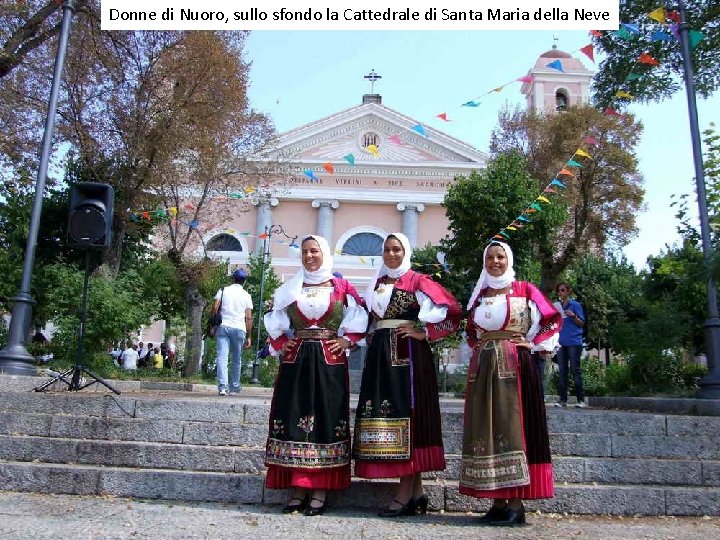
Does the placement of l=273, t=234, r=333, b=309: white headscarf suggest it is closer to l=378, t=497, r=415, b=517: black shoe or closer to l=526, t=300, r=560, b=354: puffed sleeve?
l=526, t=300, r=560, b=354: puffed sleeve

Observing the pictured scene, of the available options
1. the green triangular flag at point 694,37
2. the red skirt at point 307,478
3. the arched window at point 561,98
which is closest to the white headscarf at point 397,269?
the red skirt at point 307,478

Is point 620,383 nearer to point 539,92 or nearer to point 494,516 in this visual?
point 494,516

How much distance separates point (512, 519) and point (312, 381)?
5.49ft

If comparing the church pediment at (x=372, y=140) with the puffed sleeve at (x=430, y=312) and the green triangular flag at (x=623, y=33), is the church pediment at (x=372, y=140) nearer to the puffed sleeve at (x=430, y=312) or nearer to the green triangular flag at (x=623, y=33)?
the green triangular flag at (x=623, y=33)

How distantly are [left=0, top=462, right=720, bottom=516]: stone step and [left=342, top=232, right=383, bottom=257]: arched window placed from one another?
28243 mm

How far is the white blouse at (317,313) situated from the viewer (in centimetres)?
500

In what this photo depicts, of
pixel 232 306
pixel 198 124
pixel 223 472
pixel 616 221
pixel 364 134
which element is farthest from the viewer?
pixel 364 134

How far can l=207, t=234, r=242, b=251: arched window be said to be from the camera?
107ft

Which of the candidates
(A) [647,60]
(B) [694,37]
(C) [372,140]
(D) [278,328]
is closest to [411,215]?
(C) [372,140]

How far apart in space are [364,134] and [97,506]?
101 ft

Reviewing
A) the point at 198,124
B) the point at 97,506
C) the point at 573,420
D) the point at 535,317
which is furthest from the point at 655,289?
the point at 97,506

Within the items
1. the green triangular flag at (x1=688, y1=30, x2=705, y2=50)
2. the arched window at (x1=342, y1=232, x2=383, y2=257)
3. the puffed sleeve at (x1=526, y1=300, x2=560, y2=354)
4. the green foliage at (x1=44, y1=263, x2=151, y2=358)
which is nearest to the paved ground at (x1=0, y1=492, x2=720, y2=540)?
the puffed sleeve at (x1=526, y1=300, x2=560, y2=354)

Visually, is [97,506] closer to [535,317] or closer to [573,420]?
Answer: [535,317]

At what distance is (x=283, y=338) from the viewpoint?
5141 millimetres
